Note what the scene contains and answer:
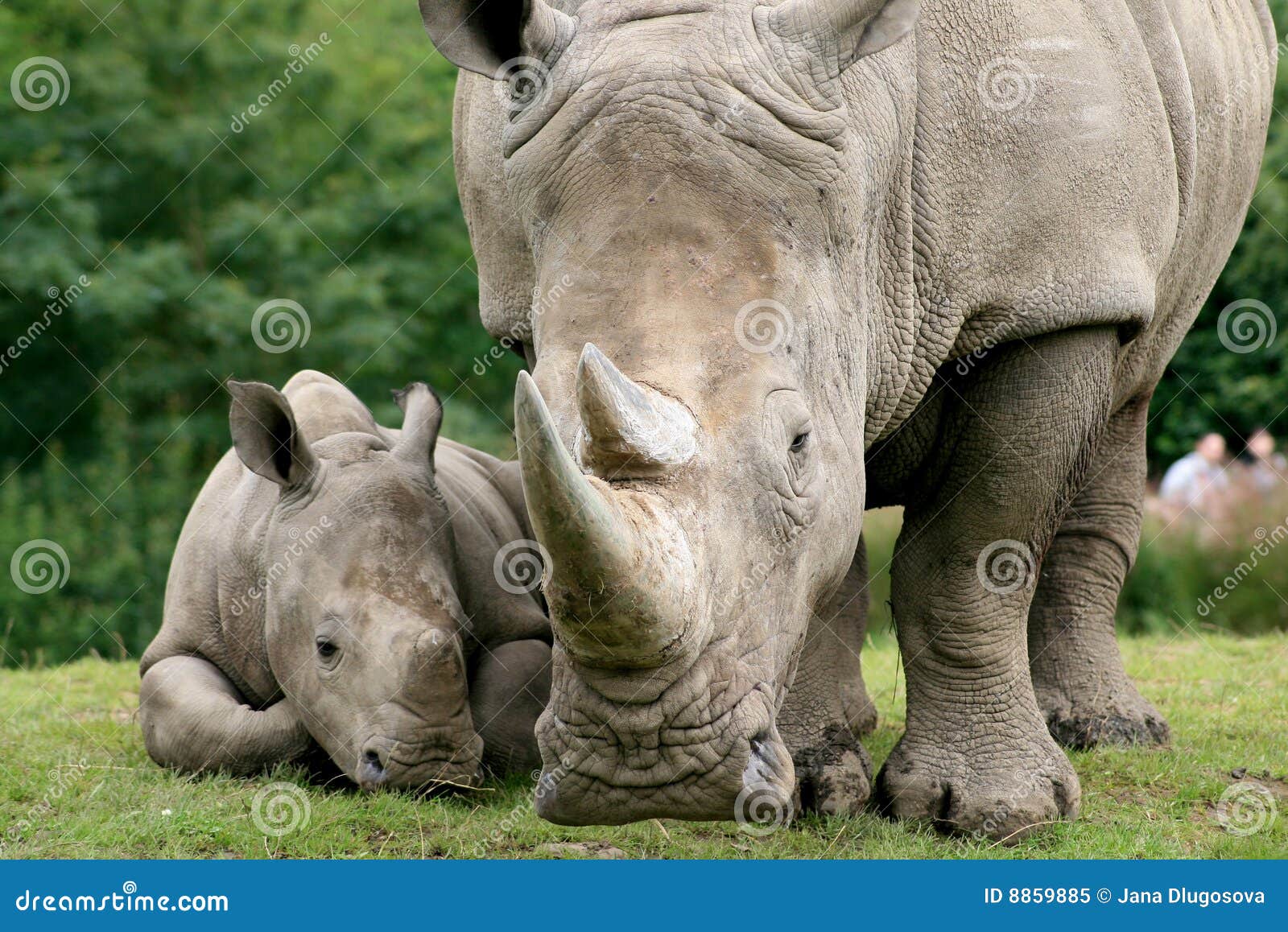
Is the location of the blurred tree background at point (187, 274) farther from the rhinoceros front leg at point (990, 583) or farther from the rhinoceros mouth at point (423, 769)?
the rhinoceros front leg at point (990, 583)

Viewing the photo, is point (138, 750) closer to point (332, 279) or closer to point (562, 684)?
point (562, 684)

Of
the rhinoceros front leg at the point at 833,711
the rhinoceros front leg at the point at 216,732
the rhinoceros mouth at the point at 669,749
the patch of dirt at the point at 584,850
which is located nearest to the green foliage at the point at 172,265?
the rhinoceros front leg at the point at 833,711

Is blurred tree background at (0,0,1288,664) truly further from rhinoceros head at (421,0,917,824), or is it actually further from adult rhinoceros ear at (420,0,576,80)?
rhinoceros head at (421,0,917,824)

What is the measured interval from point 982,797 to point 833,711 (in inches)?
31.8

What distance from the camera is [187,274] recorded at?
17531 millimetres

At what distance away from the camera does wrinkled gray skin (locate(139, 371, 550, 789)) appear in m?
5.58

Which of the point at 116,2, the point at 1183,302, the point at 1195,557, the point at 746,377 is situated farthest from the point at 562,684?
the point at 116,2

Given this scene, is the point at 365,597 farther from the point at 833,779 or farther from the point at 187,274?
the point at 187,274

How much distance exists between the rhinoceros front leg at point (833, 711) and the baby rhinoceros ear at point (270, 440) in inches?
77.0

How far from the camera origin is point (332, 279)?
1791 centimetres

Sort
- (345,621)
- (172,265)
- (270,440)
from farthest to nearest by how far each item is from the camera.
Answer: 1. (172,265)
2. (270,440)
3. (345,621)

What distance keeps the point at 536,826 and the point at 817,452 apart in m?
1.80

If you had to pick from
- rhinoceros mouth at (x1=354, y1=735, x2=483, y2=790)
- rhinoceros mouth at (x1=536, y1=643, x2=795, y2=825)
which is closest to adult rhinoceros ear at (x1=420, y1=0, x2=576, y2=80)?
rhinoceros mouth at (x1=536, y1=643, x2=795, y2=825)

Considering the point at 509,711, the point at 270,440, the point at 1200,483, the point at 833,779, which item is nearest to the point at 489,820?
the point at 509,711
